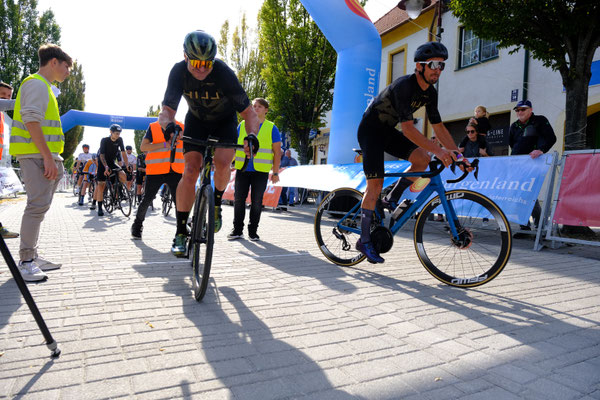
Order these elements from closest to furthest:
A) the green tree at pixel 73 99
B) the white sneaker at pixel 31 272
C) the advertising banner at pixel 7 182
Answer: the white sneaker at pixel 31 272 → the advertising banner at pixel 7 182 → the green tree at pixel 73 99

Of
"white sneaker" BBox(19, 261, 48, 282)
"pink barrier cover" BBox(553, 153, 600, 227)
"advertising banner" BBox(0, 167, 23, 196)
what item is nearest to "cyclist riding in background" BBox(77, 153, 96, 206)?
"advertising banner" BBox(0, 167, 23, 196)

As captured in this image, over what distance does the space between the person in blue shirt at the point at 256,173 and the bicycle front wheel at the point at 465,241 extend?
2975 millimetres

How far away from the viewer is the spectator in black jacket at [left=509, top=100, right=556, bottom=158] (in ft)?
22.5

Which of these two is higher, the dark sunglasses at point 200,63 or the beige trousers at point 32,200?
the dark sunglasses at point 200,63

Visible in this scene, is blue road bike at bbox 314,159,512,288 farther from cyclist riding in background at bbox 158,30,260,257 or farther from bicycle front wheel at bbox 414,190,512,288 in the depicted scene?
cyclist riding in background at bbox 158,30,260,257

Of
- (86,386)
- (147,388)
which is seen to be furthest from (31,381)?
(147,388)

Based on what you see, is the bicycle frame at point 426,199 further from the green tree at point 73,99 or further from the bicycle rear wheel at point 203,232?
the green tree at point 73,99

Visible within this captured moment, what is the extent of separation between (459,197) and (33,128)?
3662 mm

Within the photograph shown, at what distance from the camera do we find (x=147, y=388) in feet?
5.95

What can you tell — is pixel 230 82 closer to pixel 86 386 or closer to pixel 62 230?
pixel 86 386

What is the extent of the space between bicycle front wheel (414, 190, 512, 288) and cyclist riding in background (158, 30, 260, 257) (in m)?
1.84

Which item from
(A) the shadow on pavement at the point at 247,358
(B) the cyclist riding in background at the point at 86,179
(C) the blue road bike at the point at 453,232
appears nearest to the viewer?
(A) the shadow on pavement at the point at 247,358

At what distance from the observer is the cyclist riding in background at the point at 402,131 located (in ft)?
12.0

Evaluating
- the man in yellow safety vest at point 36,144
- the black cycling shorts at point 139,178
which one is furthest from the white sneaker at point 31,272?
the black cycling shorts at point 139,178
